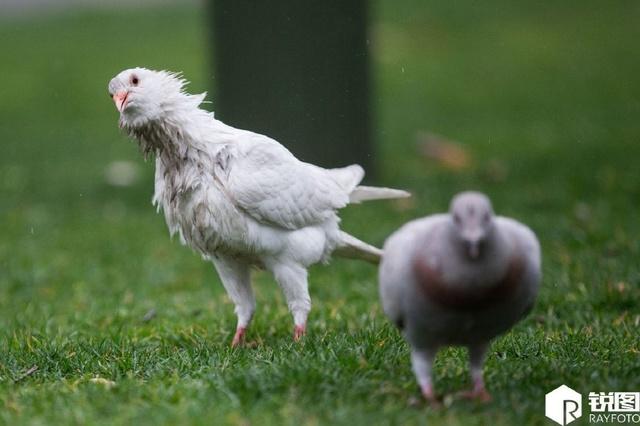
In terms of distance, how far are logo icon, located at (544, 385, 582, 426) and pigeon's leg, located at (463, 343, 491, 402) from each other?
0.79 ft

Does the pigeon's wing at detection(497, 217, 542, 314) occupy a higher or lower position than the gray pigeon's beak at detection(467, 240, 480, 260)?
lower

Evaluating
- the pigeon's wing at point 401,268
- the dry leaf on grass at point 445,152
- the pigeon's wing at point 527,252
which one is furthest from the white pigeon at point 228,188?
the dry leaf on grass at point 445,152

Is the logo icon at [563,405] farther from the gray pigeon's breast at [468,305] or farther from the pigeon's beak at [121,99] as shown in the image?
the pigeon's beak at [121,99]

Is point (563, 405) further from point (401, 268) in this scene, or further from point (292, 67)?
point (292, 67)

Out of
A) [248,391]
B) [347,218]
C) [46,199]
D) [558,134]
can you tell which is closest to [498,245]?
[248,391]

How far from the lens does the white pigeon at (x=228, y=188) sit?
5.02m

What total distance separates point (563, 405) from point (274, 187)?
1.80 m

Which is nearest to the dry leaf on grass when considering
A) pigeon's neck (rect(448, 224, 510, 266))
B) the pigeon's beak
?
the pigeon's beak

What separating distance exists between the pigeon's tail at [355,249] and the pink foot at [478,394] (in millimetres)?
1467

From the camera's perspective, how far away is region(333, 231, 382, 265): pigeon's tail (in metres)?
5.49

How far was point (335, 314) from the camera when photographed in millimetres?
6113

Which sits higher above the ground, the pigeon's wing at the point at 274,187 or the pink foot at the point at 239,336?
the pigeon's wing at the point at 274,187

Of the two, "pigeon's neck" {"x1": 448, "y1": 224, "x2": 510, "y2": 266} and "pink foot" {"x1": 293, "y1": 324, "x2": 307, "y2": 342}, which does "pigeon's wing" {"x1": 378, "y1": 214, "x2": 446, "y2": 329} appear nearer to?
"pigeon's neck" {"x1": 448, "y1": 224, "x2": 510, "y2": 266}

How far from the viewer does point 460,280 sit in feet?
12.0
